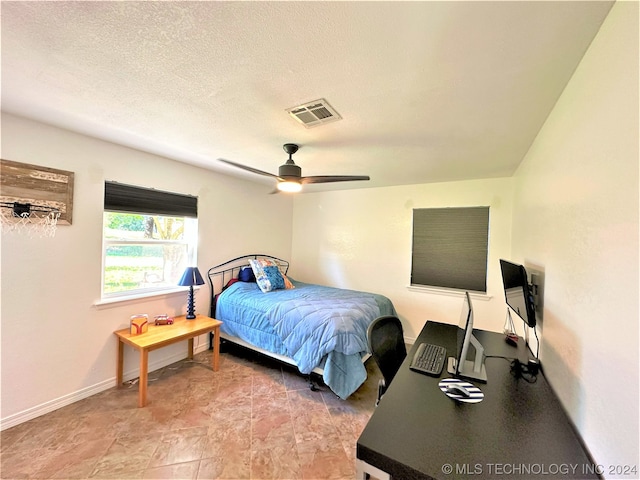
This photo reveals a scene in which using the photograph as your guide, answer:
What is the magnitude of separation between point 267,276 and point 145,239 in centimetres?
150

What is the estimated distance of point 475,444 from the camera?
0.92 meters

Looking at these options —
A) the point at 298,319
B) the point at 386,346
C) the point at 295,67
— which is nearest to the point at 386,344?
the point at 386,346

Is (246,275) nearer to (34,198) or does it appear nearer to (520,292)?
(34,198)

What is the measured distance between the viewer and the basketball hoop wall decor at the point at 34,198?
1914 millimetres

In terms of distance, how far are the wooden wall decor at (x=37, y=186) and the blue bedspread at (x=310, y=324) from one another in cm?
181

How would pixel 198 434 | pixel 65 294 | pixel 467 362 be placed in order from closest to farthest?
pixel 467 362 < pixel 198 434 < pixel 65 294

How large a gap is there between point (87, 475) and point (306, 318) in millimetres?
1770

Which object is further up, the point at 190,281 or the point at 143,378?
the point at 190,281

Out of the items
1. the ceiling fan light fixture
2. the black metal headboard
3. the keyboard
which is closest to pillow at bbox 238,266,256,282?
the black metal headboard

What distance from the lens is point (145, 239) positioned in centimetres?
285

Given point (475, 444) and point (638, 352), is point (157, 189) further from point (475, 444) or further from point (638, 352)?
point (638, 352)

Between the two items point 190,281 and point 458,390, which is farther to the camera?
point 190,281

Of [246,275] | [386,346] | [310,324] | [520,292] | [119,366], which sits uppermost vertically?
[520,292]

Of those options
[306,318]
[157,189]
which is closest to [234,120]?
[157,189]
